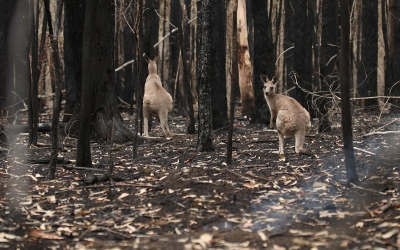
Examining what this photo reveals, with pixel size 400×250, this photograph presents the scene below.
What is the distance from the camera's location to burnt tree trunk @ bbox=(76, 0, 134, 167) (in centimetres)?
882

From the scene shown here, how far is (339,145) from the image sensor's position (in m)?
11.3

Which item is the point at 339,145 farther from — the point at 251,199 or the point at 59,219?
the point at 59,219

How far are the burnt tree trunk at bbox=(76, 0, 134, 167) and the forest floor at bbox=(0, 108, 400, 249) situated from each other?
0.84m

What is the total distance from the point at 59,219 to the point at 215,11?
357 inches

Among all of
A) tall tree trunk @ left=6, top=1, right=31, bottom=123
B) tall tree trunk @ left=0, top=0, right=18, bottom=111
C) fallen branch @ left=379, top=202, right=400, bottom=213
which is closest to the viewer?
fallen branch @ left=379, top=202, right=400, bottom=213

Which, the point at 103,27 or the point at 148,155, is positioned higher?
the point at 103,27

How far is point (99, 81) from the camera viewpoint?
1204 centimetres

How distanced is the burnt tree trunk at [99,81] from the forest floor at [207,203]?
84 centimetres

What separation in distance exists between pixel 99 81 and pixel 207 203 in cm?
558

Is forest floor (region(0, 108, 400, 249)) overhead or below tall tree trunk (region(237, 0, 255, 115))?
below

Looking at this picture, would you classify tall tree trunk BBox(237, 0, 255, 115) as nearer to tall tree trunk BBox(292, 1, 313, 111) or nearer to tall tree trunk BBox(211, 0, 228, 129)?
tall tree trunk BBox(292, 1, 313, 111)

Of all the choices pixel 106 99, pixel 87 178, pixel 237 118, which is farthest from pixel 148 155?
pixel 237 118

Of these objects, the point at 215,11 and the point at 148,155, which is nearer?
the point at 148,155

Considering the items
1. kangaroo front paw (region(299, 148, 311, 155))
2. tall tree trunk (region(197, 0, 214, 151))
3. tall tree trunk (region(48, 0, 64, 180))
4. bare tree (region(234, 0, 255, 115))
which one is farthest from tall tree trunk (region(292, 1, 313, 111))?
tall tree trunk (region(48, 0, 64, 180))
